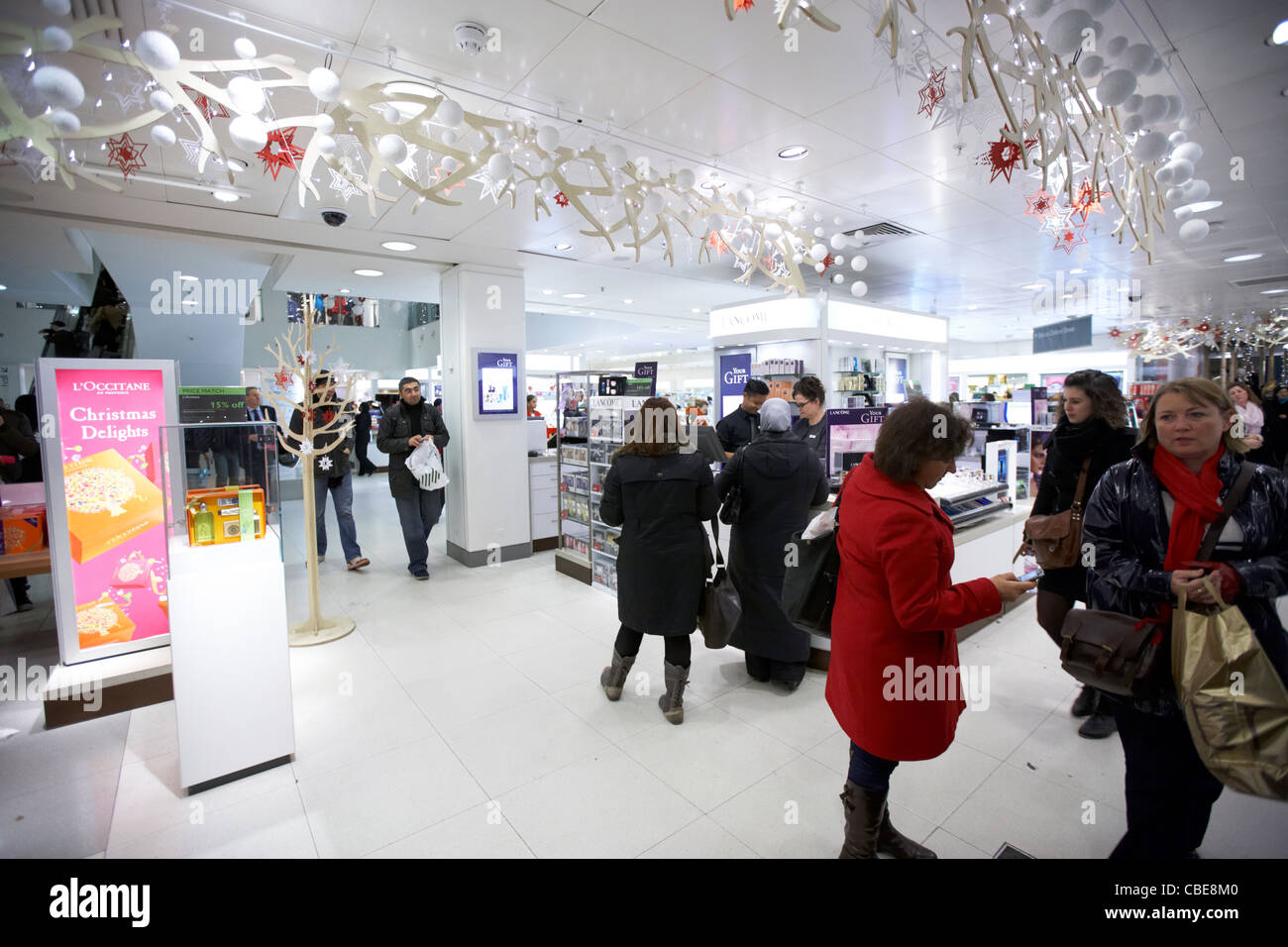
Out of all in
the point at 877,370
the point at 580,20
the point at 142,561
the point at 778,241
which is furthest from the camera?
the point at 877,370

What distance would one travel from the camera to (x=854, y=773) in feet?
5.97

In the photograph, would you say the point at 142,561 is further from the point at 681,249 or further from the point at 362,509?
the point at 362,509

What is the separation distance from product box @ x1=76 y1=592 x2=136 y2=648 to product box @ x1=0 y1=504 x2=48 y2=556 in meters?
0.72

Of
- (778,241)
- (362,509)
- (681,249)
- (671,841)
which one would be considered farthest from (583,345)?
(671,841)

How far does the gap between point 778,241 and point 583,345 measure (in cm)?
1351

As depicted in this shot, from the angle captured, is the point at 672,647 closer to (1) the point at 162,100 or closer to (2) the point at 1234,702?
(2) the point at 1234,702

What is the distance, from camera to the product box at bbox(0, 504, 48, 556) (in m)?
3.59

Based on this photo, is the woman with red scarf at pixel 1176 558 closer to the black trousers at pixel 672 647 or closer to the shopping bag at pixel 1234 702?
the shopping bag at pixel 1234 702

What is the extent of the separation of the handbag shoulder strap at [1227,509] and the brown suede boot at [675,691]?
210cm

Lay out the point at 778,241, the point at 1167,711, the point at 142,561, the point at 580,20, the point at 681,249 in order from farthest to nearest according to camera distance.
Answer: the point at 681,249 < the point at 778,241 < the point at 142,561 < the point at 580,20 < the point at 1167,711

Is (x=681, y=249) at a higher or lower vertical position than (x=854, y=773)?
higher

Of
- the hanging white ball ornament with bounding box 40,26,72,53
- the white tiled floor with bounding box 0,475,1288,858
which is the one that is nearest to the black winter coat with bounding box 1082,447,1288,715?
the white tiled floor with bounding box 0,475,1288,858

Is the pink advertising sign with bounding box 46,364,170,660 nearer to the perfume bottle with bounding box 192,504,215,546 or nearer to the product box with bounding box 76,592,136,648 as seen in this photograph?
the product box with bounding box 76,592,136,648
